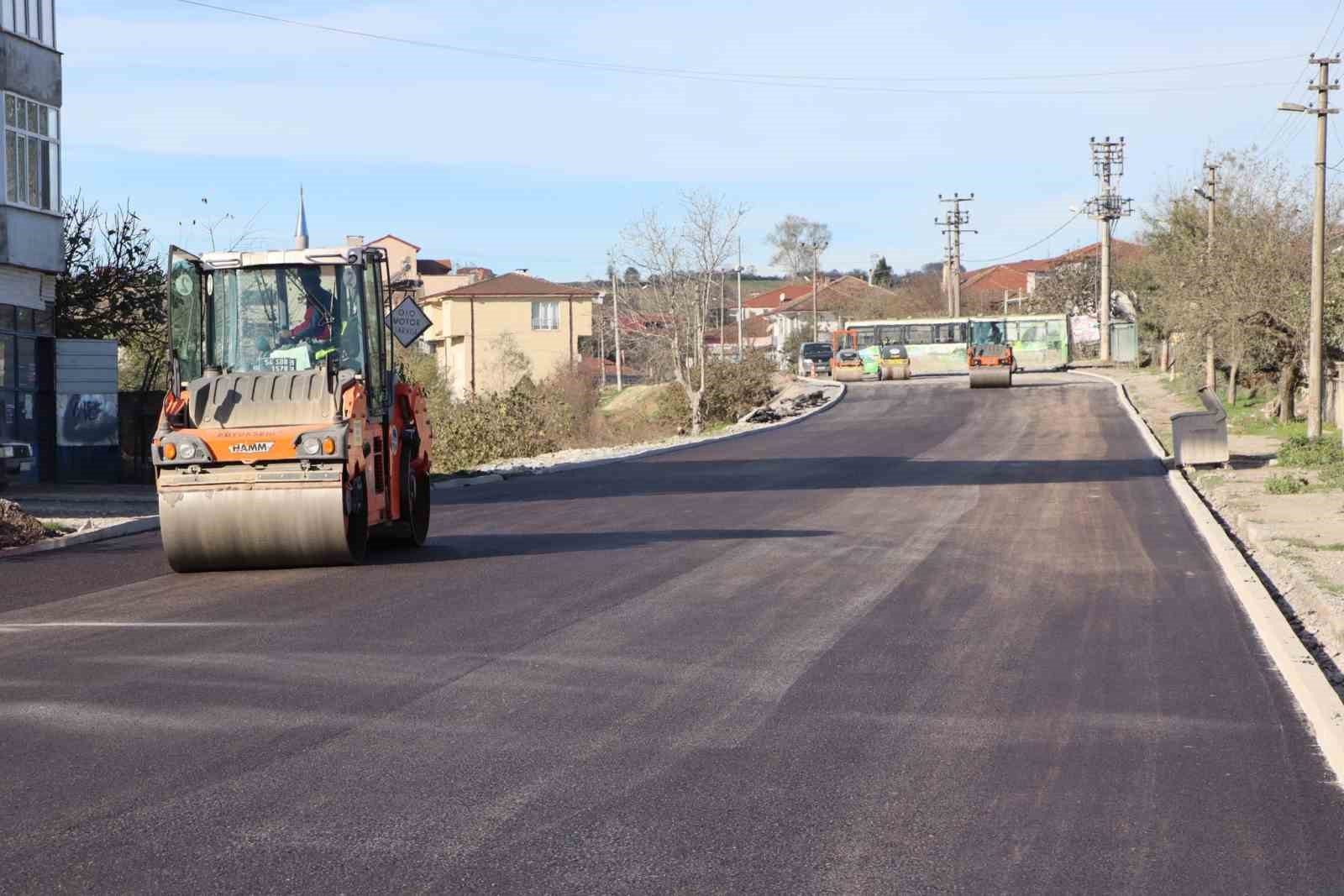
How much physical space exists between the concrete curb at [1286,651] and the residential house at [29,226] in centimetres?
1970

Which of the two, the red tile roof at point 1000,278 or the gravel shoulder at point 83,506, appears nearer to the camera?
the gravel shoulder at point 83,506

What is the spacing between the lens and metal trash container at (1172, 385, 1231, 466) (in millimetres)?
26188

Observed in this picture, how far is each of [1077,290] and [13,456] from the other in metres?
86.5

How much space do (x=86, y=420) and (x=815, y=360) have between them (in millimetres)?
55596

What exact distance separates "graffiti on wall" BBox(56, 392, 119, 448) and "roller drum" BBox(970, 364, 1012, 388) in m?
37.7

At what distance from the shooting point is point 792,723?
7770 mm

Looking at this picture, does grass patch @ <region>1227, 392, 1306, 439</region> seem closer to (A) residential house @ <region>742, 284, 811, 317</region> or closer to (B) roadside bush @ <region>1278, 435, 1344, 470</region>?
(B) roadside bush @ <region>1278, 435, 1344, 470</region>

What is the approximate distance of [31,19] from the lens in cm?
2744

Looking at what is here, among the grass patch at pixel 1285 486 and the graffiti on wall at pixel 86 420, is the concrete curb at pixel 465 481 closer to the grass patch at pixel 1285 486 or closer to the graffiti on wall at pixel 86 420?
the graffiti on wall at pixel 86 420

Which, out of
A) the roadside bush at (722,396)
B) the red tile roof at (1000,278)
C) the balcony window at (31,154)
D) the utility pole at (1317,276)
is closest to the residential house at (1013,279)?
the red tile roof at (1000,278)

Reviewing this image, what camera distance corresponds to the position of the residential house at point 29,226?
26.4 metres

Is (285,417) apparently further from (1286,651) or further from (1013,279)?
(1013,279)

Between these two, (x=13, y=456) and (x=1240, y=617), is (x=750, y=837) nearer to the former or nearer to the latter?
(x=1240, y=617)

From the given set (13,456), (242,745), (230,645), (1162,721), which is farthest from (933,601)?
(13,456)
